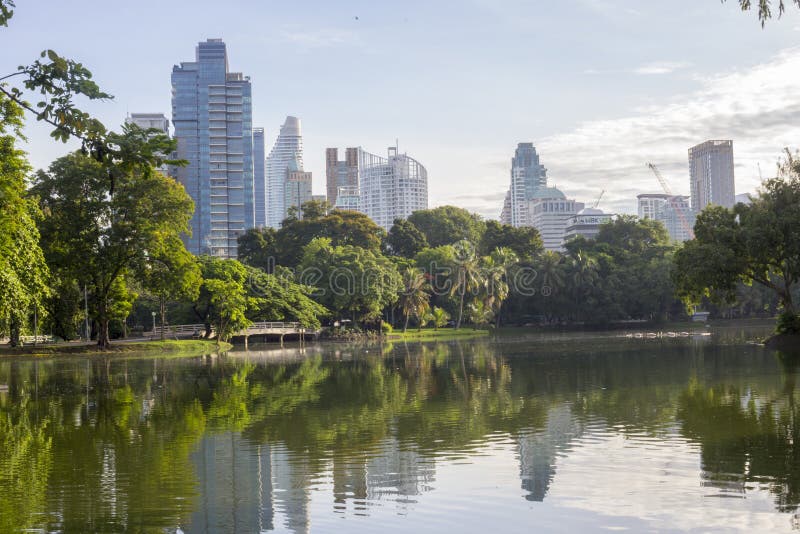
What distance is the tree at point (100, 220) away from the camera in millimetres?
52438

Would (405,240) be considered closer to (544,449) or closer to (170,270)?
(170,270)

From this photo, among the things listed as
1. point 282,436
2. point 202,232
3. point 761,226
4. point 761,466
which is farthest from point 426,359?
point 202,232

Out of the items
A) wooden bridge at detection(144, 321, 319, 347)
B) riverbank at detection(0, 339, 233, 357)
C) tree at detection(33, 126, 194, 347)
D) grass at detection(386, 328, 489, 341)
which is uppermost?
tree at detection(33, 126, 194, 347)

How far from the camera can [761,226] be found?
39.2m

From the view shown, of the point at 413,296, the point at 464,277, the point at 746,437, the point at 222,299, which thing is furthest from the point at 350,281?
the point at 746,437

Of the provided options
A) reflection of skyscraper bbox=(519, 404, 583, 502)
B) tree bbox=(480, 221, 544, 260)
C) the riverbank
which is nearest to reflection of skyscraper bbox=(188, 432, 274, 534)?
reflection of skyscraper bbox=(519, 404, 583, 502)

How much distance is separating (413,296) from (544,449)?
240ft

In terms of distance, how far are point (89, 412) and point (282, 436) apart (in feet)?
23.4

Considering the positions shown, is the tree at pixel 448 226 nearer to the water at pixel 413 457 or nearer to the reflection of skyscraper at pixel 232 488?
the water at pixel 413 457

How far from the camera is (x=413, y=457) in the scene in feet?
44.0

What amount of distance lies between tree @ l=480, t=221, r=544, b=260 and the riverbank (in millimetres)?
55125

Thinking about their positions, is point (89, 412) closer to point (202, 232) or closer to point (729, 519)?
point (729, 519)

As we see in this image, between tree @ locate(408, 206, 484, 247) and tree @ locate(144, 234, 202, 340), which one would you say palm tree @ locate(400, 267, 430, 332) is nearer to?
tree @ locate(408, 206, 484, 247)

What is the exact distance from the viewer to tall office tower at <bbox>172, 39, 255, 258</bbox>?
164375mm
